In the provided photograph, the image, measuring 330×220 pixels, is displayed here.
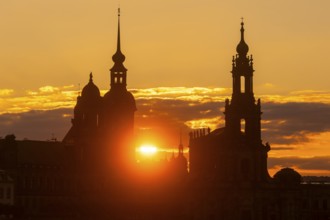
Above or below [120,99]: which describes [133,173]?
below

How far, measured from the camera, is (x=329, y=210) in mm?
185625

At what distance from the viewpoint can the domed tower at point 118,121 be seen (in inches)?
6722

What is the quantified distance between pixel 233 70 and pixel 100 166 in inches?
944

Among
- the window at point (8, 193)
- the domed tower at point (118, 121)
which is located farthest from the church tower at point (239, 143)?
the window at point (8, 193)

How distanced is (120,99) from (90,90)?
6.15 meters

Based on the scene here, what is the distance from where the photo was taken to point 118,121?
172875 mm

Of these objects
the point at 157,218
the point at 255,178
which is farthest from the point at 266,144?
the point at 157,218

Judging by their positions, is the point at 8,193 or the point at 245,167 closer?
the point at 8,193

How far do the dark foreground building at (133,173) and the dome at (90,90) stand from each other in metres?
0.15

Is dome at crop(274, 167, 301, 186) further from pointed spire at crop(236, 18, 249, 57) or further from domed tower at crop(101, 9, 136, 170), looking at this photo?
domed tower at crop(101, 9, 136, 170)

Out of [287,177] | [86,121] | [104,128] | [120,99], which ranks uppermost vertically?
[120,99]

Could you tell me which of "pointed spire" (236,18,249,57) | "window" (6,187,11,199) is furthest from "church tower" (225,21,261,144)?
"window" (6,187,11,199)

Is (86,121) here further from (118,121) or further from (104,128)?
(118,121)

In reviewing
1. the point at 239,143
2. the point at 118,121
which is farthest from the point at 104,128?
the point at 239,143
